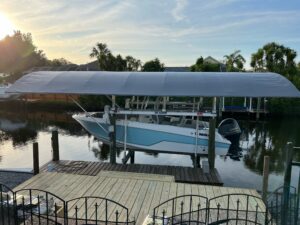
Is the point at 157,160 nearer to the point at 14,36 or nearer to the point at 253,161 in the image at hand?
the point at 253,161

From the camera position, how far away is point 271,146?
18.7m

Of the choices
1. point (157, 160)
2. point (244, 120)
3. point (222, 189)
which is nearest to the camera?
point (222, 189)

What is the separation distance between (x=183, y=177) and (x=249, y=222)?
488 centimetres

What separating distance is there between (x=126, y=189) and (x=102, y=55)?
1204 inches

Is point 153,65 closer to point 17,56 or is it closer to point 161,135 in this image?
point 161,135

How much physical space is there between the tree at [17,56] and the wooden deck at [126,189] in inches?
1898

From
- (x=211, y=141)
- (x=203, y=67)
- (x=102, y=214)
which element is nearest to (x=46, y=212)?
(x=102, y=214)

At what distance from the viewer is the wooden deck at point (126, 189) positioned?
6898 millimetres

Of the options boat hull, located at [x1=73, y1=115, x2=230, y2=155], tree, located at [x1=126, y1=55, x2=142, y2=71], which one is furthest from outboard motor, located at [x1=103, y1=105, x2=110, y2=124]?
tree, located at [x1=126, y1=55, x2=142, y2=71]

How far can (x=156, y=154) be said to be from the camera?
16453mm

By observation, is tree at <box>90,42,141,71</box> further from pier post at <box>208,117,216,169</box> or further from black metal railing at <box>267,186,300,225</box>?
black metal railing at <box>267,186,300,225</box>

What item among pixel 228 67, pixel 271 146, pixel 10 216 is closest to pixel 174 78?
pixel 10 216

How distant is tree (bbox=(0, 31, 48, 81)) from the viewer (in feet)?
176

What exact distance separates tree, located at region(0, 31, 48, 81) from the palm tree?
63.6 ft
